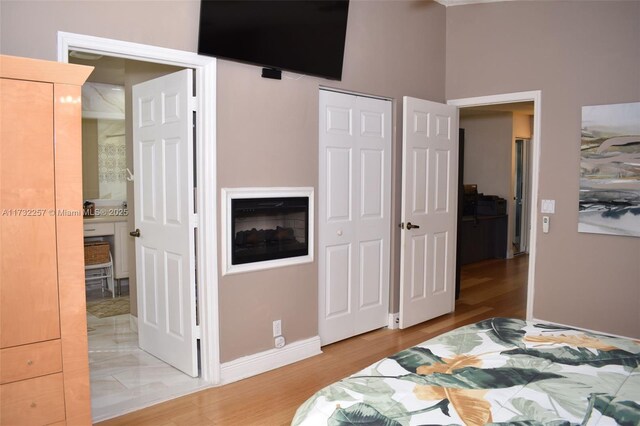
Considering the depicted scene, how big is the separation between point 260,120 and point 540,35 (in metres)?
2.75

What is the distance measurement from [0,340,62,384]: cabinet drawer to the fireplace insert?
55.5 inches

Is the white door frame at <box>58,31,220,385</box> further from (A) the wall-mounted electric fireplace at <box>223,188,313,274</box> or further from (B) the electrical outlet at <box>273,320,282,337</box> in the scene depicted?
(B) the electrical outlet at <box>273,320,282,337</box>

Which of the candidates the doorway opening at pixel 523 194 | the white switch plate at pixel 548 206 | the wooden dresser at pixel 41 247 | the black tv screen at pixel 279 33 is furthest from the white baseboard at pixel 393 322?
the doorway opening at pixel 523 194

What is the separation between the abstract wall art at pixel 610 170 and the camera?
12.8 feet

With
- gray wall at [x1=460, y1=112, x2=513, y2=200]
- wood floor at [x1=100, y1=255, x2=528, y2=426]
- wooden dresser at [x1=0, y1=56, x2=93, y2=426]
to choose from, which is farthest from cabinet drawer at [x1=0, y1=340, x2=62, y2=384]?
gray wall at [x1=460, y1=112, x2=513, y2=200]

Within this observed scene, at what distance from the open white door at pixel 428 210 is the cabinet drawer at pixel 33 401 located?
2996 millimetres

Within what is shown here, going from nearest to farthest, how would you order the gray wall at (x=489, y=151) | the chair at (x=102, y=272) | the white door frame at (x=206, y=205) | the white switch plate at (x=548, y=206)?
the white door frame at (x=206, y=205) → the white switch plate at (x=548, y=206) → the chair at (x=102, y=272) → the gray wall at (x=489, y=151)

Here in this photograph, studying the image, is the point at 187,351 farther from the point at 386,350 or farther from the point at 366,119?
the point at 366,119

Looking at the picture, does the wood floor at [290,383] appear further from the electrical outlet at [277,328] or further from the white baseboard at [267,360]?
the electrical outlet at [277,328]

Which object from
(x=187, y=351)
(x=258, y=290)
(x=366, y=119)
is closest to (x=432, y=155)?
(x=366, y=119)

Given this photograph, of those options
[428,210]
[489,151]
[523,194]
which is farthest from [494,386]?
[523,194]

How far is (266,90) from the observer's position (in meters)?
3.45

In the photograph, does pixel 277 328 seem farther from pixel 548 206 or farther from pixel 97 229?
pixel 97 229

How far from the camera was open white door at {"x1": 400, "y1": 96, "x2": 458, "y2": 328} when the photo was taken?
4.38 meters
